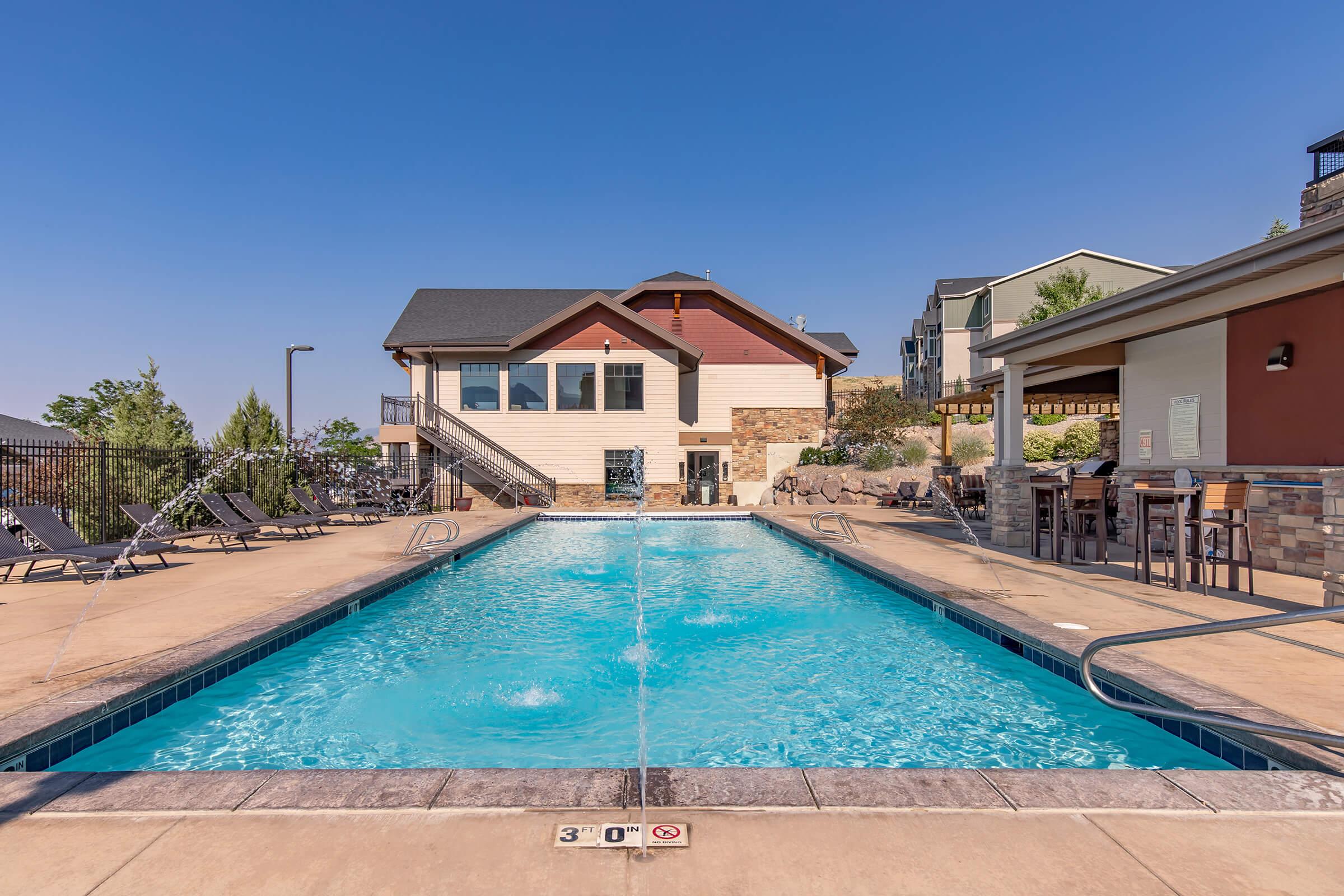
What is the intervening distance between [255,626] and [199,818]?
350 cm

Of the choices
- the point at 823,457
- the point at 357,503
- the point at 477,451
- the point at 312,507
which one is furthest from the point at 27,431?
the point at 823,457

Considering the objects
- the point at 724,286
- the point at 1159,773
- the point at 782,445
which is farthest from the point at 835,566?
the point at 724,286

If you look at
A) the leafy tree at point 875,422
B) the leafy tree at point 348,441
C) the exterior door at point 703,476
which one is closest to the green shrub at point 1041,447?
the leafy tree at point 875,422

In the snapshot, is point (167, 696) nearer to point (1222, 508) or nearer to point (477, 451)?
point (1222, 508)

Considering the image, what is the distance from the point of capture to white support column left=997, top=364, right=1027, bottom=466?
11.2m

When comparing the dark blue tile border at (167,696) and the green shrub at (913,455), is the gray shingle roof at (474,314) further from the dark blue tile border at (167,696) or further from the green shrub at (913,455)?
the dark blue tile border at (167,696)

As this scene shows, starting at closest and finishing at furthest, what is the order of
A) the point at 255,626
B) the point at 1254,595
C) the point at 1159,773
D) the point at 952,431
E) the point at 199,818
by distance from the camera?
1. the point at 199,818
2. the point at 1159,773
3. the point at 255,626
4. the point at 1254,595
5. the point at 952,431

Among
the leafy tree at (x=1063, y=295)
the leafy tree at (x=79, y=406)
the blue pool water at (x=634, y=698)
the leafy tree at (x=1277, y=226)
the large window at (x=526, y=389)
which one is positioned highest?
the leafy tree at (x=1277, y=226)

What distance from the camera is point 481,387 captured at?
22.9m

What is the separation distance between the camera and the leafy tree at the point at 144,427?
12930 millimetres

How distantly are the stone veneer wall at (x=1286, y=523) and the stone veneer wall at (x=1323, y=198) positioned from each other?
A: 11.3m

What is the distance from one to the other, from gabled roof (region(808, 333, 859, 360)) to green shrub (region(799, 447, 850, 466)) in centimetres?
928

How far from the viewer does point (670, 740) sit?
447 cm

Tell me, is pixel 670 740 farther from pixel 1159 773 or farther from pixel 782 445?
pixel 782 445
